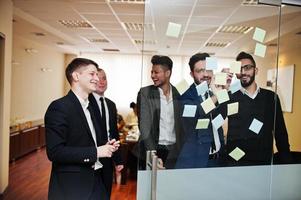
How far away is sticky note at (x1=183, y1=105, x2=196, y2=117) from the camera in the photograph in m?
1.97

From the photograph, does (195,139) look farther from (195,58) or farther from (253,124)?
(195,58)

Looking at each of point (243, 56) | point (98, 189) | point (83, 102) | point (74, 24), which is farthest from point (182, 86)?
point (74, 24)

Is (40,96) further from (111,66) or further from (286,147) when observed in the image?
(286,147)

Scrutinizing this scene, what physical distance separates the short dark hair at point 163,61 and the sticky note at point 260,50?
66 centimetres

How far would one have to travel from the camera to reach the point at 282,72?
2.10 meters

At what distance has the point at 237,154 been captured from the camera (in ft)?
6.82

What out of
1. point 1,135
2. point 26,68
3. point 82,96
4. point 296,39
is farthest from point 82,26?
point 296,39

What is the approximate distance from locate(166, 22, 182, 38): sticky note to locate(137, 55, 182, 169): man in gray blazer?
0.56 ft

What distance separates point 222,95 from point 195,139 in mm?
385

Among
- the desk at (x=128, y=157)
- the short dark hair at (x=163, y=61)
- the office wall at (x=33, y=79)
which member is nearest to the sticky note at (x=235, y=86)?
the short dark hair at (x=163, y=61)

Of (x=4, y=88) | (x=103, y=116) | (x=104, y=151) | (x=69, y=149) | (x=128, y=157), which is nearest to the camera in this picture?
(x=69, y=149)

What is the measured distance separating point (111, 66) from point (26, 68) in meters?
3.75

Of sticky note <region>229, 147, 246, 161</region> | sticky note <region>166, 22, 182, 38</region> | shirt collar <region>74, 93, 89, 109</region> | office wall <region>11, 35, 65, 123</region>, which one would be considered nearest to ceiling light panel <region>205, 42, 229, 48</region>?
sticky note <region>166, 22, 182, 38</region>

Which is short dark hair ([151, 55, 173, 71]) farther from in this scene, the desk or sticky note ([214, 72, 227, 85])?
the desk
